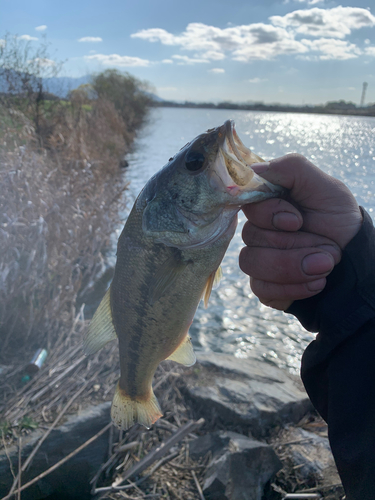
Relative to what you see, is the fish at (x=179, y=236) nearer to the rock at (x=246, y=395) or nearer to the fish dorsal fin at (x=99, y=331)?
the fish dorsal fin at (x=99, y=331)

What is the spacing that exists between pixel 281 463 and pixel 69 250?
15.0 ft

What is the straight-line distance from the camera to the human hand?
1.95 meters

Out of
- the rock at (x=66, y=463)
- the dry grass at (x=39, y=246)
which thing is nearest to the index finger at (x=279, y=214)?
the rock at (x=66, y=463)

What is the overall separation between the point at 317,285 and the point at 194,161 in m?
0.99

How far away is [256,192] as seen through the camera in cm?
189

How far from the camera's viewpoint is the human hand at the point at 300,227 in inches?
76.7

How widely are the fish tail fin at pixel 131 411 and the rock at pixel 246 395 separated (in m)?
1.79

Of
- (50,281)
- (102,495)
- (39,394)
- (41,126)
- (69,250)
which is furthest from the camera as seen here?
(41,126)

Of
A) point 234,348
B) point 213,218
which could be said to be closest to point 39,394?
point 213,218

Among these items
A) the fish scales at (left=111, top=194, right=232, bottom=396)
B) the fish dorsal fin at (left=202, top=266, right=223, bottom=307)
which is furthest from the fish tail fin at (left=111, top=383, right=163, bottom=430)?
the fish dorsal fin at (left=202, top=266, right=223, bottom=307)

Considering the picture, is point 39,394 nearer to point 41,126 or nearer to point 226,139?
point 226,139

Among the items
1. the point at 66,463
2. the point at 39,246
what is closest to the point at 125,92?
the point at 39,246

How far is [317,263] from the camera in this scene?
6.32 ft

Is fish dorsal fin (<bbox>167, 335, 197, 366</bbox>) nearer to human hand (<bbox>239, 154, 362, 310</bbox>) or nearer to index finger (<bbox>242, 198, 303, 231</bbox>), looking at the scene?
human hand (<bbox>239, 154, 362, 310</bbox>)
